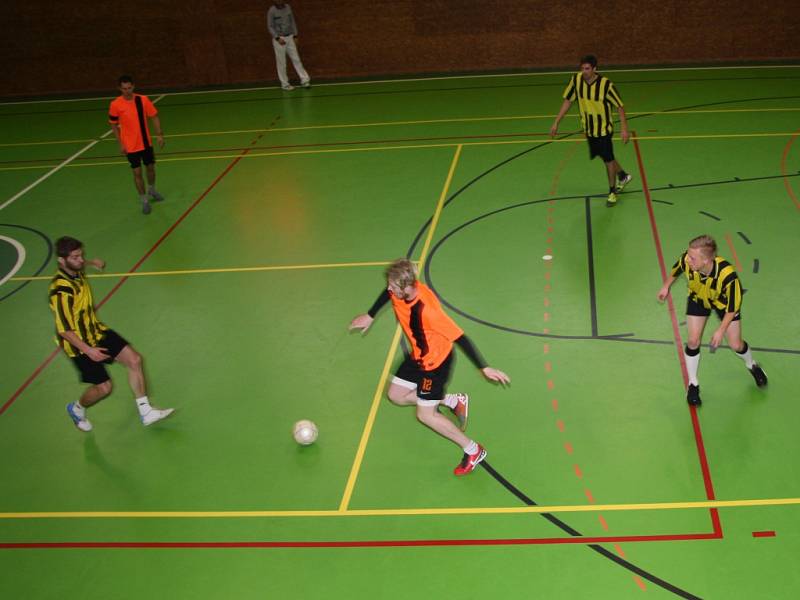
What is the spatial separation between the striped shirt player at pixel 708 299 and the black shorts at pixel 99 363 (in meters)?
4.76

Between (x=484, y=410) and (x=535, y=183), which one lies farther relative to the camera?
(x=535, y=183)

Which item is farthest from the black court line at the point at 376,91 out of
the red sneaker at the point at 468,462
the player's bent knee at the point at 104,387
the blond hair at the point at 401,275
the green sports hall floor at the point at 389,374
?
the blond hair at the point at 401,275

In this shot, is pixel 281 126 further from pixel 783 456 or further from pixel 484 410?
pixel 783 456

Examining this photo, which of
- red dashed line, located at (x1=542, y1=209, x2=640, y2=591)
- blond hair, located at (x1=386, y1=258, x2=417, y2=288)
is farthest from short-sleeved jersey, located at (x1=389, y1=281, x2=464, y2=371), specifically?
red dashed line, located at (x1=542, y1=209, x2=640, y2=591)

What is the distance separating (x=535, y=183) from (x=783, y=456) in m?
6.94

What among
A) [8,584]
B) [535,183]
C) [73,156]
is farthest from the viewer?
[73,156]

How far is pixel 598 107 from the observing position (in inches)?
430

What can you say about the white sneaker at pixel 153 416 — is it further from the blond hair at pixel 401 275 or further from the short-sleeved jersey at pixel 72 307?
the blond hair at pixel 401 275

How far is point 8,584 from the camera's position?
5.81 m

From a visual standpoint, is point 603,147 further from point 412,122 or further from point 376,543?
point 376,543

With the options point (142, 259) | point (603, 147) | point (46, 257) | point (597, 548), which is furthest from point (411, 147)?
point (597, 548)

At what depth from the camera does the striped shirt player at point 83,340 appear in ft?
21.7

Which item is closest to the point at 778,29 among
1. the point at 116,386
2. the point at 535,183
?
the point at 535,183

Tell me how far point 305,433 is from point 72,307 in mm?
2213
